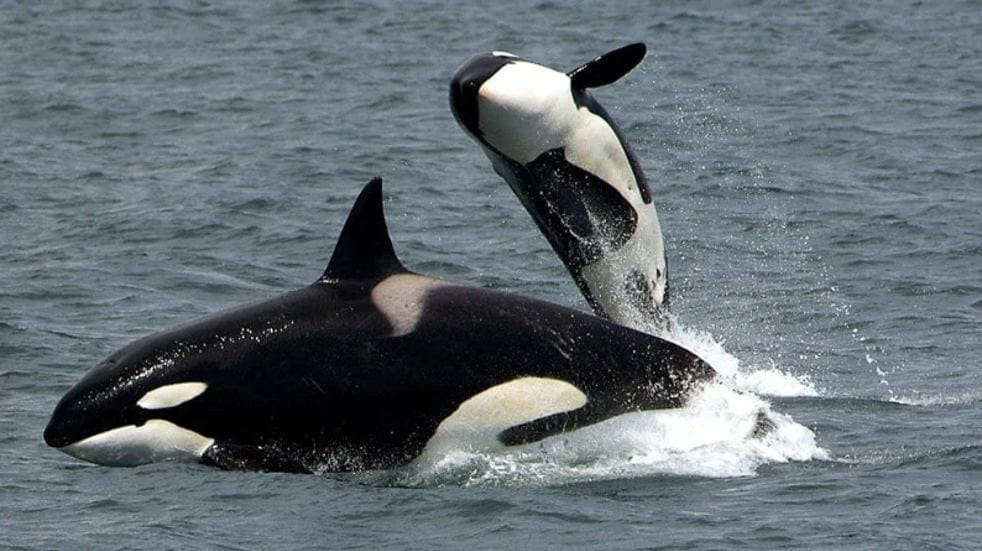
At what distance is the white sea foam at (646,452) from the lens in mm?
12336

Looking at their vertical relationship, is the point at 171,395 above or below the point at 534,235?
above

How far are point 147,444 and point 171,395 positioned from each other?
0.37 m

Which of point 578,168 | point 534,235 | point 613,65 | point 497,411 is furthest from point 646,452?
point 534,235

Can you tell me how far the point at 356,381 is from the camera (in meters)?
12.2

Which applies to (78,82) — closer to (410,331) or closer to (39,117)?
(39,117)

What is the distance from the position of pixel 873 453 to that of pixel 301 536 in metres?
4.10

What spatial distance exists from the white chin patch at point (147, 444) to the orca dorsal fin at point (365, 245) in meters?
1.31

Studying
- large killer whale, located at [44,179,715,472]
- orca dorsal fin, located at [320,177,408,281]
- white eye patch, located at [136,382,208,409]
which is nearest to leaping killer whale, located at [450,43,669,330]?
orca dorsal fin, located at [320,177,408,281]

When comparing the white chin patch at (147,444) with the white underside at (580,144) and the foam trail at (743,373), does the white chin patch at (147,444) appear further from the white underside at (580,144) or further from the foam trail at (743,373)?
the foam trail at (743,373)

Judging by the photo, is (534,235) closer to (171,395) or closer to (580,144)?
(580,144)

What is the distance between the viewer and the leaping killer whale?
13.7 meters

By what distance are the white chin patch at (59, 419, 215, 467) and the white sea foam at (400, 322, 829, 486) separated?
131 centimetres

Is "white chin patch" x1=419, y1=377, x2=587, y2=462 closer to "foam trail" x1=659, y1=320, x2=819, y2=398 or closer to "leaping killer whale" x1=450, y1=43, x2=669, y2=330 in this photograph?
"leaping killer whale" x1=450, y1=43, x2=669, y2=330

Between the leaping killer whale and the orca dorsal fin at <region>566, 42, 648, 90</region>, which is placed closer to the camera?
the leaping killer whale
